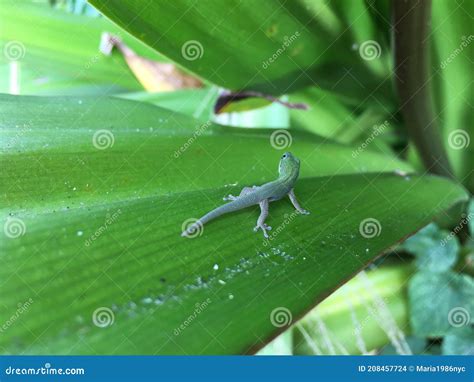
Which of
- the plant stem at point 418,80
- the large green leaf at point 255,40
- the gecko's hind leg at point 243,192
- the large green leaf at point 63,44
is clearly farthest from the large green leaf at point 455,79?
the large green leaf at point 63,44

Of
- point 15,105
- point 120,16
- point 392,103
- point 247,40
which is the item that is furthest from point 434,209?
point 15,105

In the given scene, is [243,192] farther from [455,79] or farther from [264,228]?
[455,79]

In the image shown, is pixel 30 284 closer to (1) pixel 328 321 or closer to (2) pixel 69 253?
(2) pixel 69 253

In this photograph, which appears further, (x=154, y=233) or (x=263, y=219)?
(x=263, y=219)

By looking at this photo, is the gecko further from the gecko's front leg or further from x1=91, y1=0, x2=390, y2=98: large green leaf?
x1=91, y1=0, x2=390, y2=98: large green leaf

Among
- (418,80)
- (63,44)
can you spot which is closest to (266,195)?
(418,80)


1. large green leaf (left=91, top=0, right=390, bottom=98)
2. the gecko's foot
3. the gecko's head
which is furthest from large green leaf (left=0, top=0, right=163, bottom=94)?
the gecko's foot

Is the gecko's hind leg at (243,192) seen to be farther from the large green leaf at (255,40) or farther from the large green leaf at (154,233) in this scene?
the large green leaf at (255,40)
